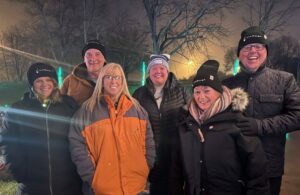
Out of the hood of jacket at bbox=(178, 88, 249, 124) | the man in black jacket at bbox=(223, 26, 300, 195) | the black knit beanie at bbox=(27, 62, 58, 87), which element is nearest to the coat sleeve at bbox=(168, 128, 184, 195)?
the hood of jacket at bbox=(178, 88, 249, 124)

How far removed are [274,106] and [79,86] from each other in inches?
93.7

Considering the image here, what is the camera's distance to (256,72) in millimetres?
3121

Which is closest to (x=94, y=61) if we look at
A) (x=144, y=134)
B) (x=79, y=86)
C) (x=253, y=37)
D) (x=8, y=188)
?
(x=79, y=86)

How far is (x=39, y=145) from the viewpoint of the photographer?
3.15 metres

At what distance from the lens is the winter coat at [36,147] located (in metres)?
3.13

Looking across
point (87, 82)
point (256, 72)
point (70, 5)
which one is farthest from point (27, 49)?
point (256, 72)

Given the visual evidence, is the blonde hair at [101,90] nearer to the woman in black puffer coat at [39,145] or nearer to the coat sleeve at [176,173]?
the woman in black puffer coat at [39,145]

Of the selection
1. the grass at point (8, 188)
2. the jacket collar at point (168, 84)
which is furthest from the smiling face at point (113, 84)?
the grass at point (8, 188)

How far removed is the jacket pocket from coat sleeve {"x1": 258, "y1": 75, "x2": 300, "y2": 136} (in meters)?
0.06

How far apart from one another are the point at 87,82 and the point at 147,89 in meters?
0.81

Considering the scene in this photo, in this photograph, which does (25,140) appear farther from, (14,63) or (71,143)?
(14,63)

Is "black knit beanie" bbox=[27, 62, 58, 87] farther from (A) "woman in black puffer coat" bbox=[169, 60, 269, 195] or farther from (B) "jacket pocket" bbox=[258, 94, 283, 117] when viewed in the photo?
(B) "jacket pocket" bbox=[258, 94, 283, 117]

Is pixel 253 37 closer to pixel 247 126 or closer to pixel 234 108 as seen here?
pixel 234 108

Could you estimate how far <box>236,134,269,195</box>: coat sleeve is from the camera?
102 inches
